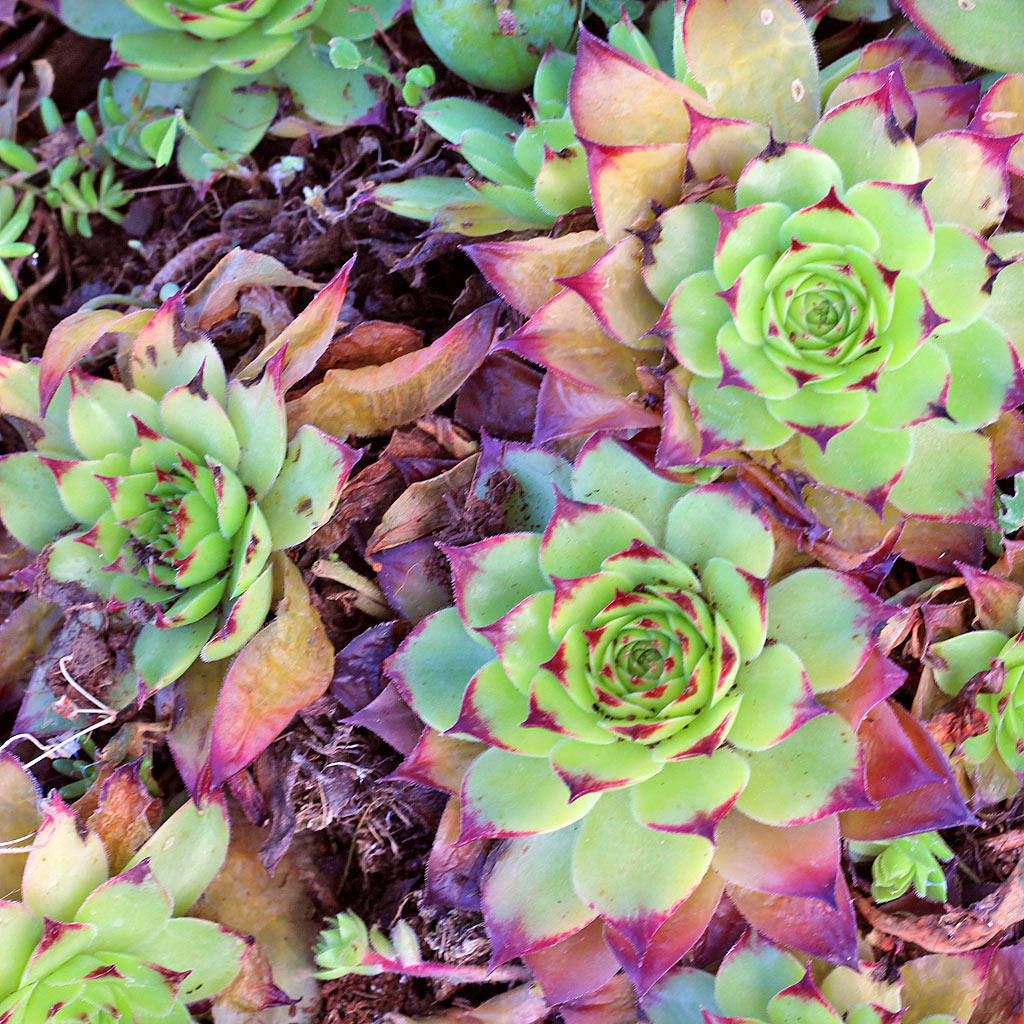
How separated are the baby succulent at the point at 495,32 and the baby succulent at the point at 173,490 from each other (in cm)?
66

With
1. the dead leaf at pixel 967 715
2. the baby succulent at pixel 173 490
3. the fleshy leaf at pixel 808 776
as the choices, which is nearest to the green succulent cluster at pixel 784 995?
the fleshy leaf at pixel 808 776

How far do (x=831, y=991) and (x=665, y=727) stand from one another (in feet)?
1.55

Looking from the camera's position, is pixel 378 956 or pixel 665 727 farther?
pixel 378 956

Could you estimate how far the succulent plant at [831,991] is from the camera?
1.20 m

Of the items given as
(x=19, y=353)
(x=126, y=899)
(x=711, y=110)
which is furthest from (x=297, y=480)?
(x=19, y=353)

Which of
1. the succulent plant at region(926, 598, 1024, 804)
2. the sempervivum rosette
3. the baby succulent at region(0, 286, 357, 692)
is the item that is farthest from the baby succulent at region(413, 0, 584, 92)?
the succulent plant at region(926, 598, 1024, 804)

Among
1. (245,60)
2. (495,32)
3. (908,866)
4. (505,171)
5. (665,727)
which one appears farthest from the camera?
(245,60)

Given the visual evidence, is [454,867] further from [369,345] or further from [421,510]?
[369,345]

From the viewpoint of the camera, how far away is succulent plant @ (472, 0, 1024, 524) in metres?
1.15

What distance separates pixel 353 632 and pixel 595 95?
33.4 inches

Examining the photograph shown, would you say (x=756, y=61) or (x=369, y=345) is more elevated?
(x=756, y=61)

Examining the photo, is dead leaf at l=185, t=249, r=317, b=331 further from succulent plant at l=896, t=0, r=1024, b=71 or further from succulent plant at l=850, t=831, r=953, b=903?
succulent plant at l=850, t=831, r=953, b=903

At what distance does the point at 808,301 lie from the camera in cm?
117

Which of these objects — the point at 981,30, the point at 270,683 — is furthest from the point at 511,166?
the point at 270,683
